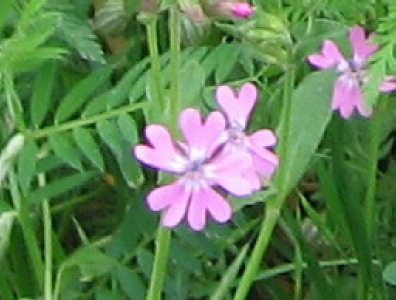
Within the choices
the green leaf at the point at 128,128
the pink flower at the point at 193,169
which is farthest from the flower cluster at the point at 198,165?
the green leaf at the point at 128,128

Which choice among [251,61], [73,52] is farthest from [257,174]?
[73,52]

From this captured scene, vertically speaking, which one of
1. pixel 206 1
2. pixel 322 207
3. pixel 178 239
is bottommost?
pixel 322 207

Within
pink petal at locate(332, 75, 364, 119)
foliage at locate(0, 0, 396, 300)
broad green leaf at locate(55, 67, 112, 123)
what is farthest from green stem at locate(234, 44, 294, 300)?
broad green leaf at locate(55, 67, 112, 123)

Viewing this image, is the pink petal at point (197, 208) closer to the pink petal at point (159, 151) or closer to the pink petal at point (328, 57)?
the pink petal at point (159, 151)

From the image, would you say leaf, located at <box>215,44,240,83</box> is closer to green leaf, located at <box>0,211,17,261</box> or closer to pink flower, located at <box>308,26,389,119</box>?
pink flower, located at <box>308,26,389,119</box>

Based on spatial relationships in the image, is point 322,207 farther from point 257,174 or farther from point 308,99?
point 257,174
